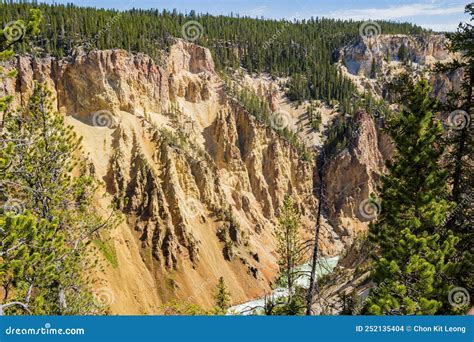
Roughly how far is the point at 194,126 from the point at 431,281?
237 ft

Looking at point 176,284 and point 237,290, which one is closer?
point 176,284

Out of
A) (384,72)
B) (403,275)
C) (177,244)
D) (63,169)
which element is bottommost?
(177,244)

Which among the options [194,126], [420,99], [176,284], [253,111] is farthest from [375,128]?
[420,99]

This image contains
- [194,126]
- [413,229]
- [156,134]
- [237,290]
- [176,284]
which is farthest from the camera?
[194,126]

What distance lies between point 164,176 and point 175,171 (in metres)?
2.59

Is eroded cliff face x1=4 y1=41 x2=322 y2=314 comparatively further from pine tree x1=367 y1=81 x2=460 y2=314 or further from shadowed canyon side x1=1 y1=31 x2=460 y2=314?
pine tree x1=367 y1=81 x2=460 y2=314

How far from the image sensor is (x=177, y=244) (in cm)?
6250

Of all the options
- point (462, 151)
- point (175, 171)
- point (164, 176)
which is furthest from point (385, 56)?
point (462, 151)

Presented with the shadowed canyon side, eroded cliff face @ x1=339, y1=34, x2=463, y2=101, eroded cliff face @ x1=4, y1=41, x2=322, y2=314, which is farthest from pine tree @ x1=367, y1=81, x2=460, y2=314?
eroded cliff face @ x1=339, y1=34, x2=463, y2=101

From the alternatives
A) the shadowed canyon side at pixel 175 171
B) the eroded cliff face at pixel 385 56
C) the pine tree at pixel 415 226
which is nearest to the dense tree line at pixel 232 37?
the shadowed canyon side at pixel 175 171

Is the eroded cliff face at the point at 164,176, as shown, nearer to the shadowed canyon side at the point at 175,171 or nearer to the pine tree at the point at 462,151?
the shadowed canyon side at the point at 175,171

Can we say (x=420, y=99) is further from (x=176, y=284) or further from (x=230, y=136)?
(x=230, y=136)

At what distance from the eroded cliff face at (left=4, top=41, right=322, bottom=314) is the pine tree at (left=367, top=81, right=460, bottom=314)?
120ft

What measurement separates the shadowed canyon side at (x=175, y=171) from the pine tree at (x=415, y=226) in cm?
3093
